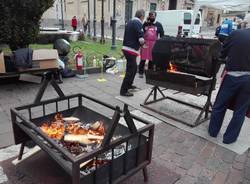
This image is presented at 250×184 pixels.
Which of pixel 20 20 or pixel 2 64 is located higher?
pixel 20 20

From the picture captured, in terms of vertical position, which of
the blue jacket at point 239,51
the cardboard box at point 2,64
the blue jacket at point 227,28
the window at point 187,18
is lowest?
the cardboard box at point 2,64

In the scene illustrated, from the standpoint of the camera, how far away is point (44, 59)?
5.49m

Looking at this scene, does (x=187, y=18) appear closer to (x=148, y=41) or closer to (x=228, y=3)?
(x=228, y=3)

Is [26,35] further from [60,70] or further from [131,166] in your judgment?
[131,166]

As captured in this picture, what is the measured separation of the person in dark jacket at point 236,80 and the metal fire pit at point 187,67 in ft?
1.78

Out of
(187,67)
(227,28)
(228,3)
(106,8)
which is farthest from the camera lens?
(106,8)

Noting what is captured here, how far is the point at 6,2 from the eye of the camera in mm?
5270

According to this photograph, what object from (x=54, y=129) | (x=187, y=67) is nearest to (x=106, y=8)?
(x=187, y=67)

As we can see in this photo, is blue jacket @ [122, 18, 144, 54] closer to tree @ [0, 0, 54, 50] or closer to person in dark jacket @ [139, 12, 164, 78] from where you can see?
person in dark jacket @ [139, 12, 164, 78]

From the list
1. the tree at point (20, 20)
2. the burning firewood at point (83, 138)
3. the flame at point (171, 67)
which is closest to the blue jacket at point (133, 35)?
the flame at point (171, 67)

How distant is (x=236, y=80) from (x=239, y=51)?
38cm

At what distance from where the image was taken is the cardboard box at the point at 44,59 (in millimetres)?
5426

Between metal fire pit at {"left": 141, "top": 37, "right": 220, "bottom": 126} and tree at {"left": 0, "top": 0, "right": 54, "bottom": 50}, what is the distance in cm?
317

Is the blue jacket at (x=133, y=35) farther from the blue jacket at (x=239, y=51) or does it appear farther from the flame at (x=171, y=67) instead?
the blue jacket at (x=239, y=51)
